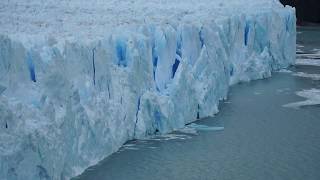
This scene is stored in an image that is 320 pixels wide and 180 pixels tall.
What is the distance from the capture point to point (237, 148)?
558 cm

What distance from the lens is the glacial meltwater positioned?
484 cm

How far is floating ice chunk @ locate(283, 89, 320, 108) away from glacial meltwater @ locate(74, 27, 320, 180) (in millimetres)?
13

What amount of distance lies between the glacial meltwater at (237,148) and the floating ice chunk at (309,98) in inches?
0.5

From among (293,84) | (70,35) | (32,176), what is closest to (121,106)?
(70,35)

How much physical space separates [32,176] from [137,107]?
1841 millimetres

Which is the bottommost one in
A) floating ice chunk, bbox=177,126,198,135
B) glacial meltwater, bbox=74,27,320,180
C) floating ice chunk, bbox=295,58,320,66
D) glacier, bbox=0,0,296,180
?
glacial meltwater, bbox=74,27,320,180

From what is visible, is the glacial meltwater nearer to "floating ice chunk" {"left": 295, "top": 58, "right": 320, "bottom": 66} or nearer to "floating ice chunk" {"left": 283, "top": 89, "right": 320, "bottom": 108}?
"floating ice chunk" {"left": 283, "top": 89, "right": 320, "bottom": 108}

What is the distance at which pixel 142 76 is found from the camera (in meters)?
5.62

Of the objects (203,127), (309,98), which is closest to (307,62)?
(309,98)

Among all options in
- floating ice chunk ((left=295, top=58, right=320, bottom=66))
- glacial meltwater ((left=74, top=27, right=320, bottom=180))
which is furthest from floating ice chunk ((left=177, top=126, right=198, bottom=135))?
floating ice chunk ((left=295, top=58, right=320, bottom=66))

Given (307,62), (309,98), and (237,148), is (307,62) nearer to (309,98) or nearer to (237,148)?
(309,98)

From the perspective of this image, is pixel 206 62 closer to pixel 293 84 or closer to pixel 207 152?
pixel 207 152

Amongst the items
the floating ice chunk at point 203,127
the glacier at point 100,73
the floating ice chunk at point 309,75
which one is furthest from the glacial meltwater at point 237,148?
the floating ice chunk at point 309,75

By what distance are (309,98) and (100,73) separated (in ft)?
13.4
